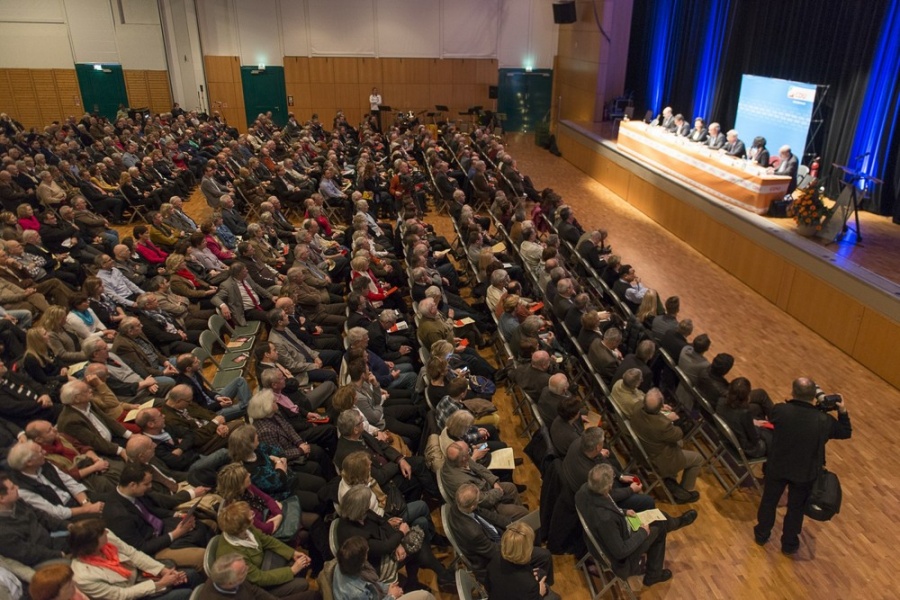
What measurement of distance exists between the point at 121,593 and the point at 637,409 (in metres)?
3.55

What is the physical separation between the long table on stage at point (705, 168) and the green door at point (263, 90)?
1203 cm

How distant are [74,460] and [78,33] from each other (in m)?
19.7

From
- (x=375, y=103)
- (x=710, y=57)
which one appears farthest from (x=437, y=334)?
(x=375, y=103)

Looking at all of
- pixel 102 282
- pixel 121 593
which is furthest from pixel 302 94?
pixel 121 593

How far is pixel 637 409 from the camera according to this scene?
4.53m

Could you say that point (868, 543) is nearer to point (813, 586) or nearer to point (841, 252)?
point (813, 586)

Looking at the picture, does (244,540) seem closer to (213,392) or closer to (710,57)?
(213,392)

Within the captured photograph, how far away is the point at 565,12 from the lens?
17.3 meters

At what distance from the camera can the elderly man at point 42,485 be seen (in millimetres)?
3398

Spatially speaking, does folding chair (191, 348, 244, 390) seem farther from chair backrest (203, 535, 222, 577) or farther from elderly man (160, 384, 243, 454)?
chair backrest (203, 535, 222, 577)

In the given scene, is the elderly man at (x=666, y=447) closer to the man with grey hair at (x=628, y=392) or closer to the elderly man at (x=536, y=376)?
the man with grey hair at (x=628, y=392)

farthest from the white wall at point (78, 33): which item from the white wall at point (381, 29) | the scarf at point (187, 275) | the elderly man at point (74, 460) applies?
the elderly man at point (74, 460)

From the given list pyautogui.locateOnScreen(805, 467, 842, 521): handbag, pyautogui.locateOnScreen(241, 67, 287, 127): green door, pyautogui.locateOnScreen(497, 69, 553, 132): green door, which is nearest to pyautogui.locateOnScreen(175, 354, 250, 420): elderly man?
pyautogui.locateOnScreen(805, 467, 842, 521): handbag

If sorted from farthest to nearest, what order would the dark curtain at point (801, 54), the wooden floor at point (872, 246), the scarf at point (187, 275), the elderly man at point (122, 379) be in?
1. the dark curtain at point (801, 54)
2. the wooden floor at point (872, 246)
3. the scarf at point (187, 275)
4. the elderly man at point (122, 379)
